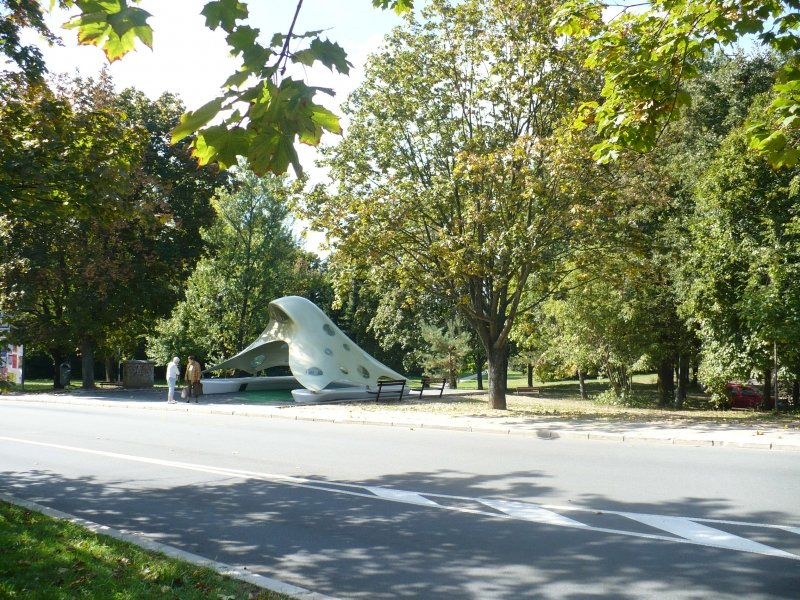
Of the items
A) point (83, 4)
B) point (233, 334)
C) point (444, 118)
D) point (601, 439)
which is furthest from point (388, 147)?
point (233, 334)

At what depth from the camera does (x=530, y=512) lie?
7664mm

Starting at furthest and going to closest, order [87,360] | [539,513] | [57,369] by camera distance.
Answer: [57,369] < [87,360] < [539,513]

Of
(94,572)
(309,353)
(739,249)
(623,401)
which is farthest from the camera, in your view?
(623,401)

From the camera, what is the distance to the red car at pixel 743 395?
33.3 m

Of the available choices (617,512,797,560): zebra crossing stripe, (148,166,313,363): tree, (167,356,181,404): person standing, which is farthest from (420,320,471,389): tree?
(617,512,797,560): zebra crossing stripe

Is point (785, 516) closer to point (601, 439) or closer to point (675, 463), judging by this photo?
point (675, 463)

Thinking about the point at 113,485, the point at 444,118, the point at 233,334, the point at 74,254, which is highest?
the point at 444,118

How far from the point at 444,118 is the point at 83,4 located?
17466mm

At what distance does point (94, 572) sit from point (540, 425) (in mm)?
11525

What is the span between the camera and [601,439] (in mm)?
13844

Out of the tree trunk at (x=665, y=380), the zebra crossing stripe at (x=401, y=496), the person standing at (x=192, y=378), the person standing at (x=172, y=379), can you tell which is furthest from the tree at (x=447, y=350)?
the zebra crossing stripe at (x=401, y=496)

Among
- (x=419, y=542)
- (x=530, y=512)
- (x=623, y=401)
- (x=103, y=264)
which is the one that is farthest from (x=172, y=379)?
(x=623, y=401)

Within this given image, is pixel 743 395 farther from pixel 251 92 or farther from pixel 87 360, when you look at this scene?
pixel 251 92

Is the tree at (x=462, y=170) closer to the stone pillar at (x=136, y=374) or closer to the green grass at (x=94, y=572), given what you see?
the green grass at (x=94, y=572)
